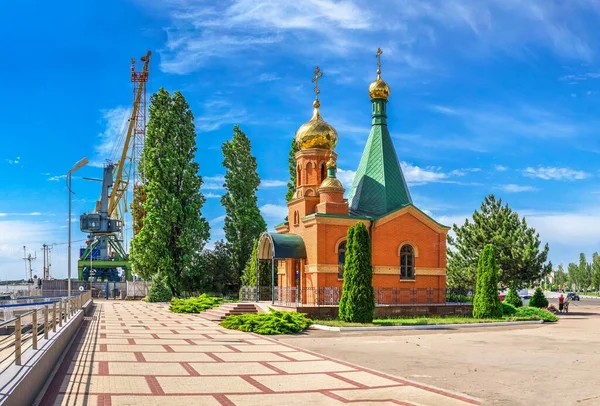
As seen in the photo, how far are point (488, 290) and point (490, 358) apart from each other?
1119cm

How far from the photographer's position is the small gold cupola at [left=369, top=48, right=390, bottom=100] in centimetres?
2935

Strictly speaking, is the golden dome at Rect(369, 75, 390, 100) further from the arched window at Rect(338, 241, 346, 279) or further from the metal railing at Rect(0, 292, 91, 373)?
the metal railing at Rect(0, 292, 91, 373)

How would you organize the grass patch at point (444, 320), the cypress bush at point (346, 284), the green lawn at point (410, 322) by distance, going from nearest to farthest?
the green lawn at point (410, 322), the grass patch at point (444, 320), the cypress bush at point (346, 284)

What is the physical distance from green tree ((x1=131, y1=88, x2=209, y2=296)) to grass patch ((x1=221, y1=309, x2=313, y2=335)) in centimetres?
1771

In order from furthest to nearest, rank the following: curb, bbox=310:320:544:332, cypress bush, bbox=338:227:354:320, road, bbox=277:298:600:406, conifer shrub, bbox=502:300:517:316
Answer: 1. conifer shrub, bbox=502:300:517:316
2. cypress bush, bbox=338:227:354:320
3. curb, bbox=310:320:544:332
4. road, bbox=277:298:600:406

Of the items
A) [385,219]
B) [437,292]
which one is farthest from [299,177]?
[437,292]

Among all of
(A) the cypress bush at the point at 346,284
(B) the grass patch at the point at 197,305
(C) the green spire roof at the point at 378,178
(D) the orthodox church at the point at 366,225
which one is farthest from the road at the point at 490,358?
(B) the grass patch at the point at 197,305

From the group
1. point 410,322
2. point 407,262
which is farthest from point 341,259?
point 410,322

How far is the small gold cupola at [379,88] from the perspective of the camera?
1156 inches

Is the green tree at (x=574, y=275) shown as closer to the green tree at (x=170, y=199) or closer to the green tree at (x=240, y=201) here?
the green tree at (x=240, y=201)

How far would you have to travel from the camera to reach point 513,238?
32.6 m

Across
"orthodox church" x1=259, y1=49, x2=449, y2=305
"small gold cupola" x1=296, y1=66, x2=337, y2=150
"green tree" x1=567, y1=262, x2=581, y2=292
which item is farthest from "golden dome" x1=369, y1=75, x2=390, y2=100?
"green tree" x1=567, y1=262, x2=581, y2=292

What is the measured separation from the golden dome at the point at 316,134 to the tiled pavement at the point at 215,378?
1464cm

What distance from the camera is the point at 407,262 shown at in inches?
1061
